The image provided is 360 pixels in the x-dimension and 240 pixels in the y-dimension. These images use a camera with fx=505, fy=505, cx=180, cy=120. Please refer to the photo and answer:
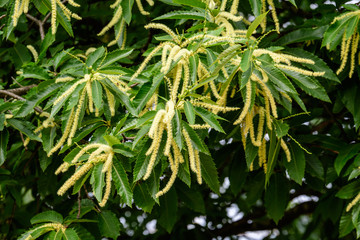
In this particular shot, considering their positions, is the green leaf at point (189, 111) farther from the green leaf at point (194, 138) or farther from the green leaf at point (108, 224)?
the green leaf at point (108, 224)

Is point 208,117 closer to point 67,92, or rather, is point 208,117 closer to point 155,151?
point 155,151

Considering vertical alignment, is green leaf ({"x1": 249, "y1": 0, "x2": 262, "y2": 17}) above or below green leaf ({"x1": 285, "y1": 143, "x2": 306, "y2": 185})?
above

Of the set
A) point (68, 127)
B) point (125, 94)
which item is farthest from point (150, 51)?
point (68, 127)

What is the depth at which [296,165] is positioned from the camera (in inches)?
117

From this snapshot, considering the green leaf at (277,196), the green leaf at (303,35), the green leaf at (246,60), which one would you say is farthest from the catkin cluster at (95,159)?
the green leaf at (277,196)

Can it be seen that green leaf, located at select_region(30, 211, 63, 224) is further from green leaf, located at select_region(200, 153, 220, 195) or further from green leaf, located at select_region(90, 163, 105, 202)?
green leaf, located at select_region(200, 153, 220, 195)

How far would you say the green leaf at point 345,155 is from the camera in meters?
2.96

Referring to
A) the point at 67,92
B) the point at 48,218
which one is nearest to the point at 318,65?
the point at 67,92

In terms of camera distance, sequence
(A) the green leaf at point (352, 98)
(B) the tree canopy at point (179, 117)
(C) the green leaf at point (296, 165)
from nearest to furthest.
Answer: (B) the tree canopy at point (179, 117) < (C) the green leaf at point (296, 165) < (A) the green leaf at point (352, 98)

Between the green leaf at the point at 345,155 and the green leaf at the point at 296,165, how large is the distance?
208mm

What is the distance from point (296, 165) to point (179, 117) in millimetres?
1289

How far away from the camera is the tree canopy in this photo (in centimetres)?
207

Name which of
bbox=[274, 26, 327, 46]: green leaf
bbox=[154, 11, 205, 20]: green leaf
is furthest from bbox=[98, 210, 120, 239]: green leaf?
bbox=[274, 26, 327, 46]: green leaf

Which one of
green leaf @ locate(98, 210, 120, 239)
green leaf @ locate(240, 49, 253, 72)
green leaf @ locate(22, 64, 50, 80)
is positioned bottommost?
green leaf @ locate(98, 210, 120, 239)
